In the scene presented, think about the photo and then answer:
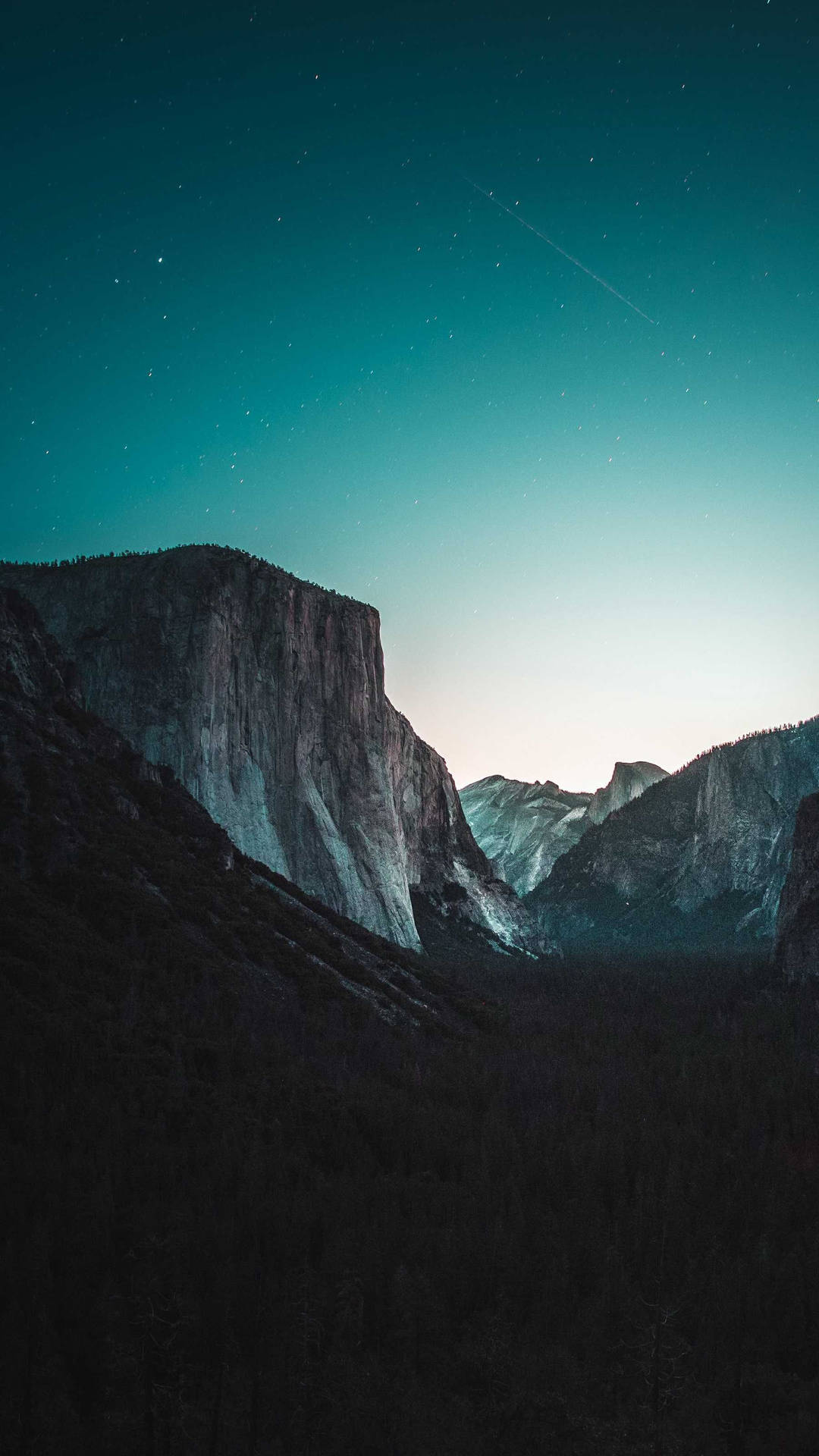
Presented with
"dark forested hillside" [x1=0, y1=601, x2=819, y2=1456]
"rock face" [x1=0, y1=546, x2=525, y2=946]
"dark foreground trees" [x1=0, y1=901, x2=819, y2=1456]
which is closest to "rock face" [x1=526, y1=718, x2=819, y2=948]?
"rock face" [x1=0, y1=546, x2=525, y2=946]

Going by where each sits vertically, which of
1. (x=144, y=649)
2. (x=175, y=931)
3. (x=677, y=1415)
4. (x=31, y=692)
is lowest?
(x=677, y=1415)

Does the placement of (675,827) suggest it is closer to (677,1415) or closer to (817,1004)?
(817,1004)

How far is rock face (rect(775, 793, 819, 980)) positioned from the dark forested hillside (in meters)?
22.8

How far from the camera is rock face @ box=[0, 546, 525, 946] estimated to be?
198ft

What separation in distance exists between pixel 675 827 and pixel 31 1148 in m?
169

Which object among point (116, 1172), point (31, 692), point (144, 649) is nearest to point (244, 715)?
point (144, 649)

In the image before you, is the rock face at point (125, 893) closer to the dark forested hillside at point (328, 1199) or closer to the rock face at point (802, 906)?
the dark forested hillside at point (328, 1199)

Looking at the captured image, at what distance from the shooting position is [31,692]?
41594mm

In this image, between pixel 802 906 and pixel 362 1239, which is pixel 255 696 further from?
pixel 362 1239

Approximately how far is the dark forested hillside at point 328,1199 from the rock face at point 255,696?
1838 centimetres

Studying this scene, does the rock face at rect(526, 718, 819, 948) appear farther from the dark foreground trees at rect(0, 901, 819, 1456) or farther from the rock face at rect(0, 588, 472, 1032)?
the dark foreground trees at rect(0, 901, 819, 1456)

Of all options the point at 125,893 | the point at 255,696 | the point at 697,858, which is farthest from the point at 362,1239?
the point at 697,858

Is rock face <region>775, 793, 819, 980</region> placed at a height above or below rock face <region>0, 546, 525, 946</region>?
below

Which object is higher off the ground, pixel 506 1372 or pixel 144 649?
pixel 144 649
